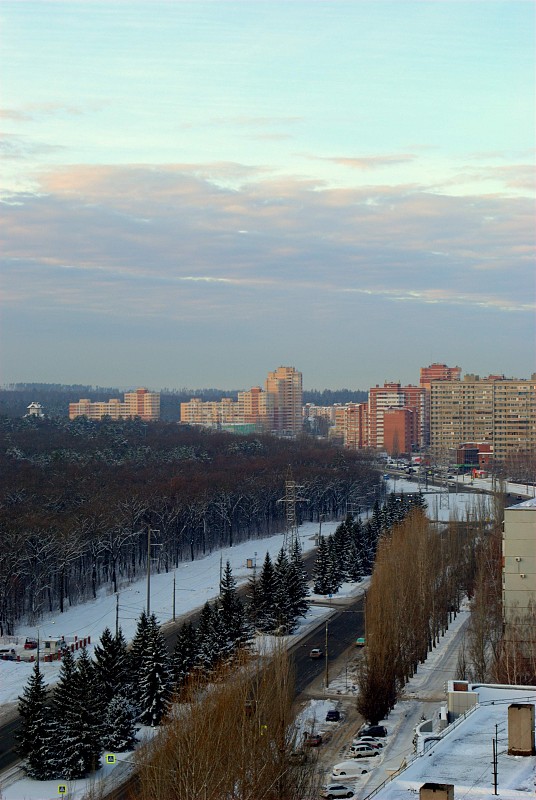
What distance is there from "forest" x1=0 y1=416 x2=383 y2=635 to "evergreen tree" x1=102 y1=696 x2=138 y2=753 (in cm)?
1704

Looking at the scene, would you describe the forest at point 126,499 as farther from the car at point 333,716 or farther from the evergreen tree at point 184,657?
the car at point 333,716

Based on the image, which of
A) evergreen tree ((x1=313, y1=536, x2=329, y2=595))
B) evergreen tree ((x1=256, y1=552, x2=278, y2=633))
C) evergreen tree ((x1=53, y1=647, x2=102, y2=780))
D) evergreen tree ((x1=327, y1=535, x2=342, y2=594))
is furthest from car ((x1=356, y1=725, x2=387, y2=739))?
evergreen tree ((x1=313, y1=536, x2=329, y2=595))

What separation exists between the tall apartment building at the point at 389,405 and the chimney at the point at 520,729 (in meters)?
131

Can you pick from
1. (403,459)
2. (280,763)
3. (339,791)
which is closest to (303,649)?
(339,791)

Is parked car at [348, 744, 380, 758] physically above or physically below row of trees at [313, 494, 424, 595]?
below

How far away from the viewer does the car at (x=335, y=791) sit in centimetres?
2253

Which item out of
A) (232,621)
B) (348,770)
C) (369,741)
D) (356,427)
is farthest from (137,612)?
(356,427)

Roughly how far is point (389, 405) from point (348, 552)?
10478cm

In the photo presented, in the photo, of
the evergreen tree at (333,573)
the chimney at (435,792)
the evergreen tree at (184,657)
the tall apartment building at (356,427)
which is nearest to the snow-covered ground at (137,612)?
the evergreen tree at (333,573)

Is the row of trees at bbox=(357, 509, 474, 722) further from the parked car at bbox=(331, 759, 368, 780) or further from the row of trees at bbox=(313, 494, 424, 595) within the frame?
the row of trees at bbox=(313, 494, 424, 595)

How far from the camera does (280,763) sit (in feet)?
61.4

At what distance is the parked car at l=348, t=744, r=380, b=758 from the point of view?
25500mm

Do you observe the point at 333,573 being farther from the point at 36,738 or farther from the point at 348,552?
the point at 36,738

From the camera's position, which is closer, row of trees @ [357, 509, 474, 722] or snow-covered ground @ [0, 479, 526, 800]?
snow-covered ground @ [0, 479, 526, 800]
